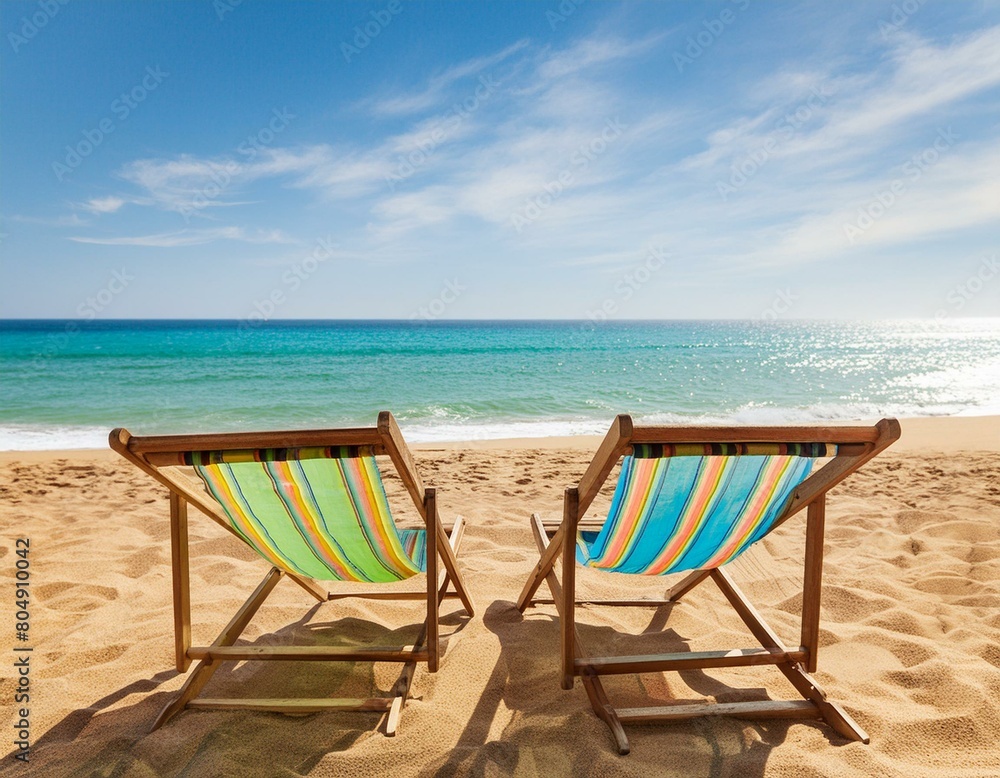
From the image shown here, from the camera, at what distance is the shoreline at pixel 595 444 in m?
6.11

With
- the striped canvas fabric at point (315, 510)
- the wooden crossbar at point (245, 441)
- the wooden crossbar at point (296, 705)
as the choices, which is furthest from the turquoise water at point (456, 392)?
the wooden crossbar at point (245, 441)

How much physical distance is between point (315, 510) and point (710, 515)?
47.2 inches

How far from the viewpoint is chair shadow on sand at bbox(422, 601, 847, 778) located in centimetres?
153

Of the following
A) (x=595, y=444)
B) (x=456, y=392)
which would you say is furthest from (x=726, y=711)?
(x=456, y=392)

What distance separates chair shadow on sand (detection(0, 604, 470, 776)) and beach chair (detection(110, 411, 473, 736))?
0.04 m

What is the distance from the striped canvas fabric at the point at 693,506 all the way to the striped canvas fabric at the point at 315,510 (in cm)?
70

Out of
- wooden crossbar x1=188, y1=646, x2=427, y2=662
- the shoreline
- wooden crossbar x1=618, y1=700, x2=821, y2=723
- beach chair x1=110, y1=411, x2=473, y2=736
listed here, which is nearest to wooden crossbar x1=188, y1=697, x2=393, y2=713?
beach chair x1=110, y1=411, x2=473, y2=736

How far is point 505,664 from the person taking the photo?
6.80 feet

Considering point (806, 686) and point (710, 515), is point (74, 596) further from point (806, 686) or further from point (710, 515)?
point (806, 686)

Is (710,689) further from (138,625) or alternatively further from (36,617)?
(36,617)

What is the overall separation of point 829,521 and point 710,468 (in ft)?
8.56

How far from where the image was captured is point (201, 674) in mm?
1839

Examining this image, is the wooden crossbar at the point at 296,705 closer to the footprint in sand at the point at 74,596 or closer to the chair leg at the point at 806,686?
the footprint in sand at the point at 74,596

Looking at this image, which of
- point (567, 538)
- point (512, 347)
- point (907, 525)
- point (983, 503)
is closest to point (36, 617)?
point (567, 538)
